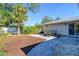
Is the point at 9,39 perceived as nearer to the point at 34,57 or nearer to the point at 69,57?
the point at 34,57

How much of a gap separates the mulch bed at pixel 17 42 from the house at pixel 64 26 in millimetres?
346

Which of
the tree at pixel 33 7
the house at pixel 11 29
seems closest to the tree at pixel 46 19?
the tree at pixel 33 7

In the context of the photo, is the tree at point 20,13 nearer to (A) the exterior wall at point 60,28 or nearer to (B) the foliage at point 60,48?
(A) the exterior wall at point 60,28

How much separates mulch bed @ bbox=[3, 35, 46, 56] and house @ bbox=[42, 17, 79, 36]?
0.35 meters

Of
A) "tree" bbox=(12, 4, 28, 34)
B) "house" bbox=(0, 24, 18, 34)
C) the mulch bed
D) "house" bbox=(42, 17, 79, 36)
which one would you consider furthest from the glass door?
"house" bbox=(0, 24, 18, 34)

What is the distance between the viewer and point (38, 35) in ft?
21.9

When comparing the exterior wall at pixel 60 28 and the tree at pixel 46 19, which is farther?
the exterior wall at pixel 60 28

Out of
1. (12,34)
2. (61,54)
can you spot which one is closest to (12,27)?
(12,34)

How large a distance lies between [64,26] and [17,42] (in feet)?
3.76

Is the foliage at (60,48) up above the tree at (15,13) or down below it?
below

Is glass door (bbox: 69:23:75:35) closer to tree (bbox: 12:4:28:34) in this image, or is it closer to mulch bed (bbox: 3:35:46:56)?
mulch bed (bbox: 3:35:46:56)

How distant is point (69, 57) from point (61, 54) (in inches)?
8.1

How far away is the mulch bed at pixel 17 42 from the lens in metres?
6.61

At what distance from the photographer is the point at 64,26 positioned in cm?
668
